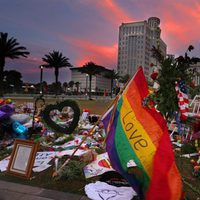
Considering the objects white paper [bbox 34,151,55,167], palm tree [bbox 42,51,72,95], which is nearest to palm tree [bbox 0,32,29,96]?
palm tree [bbox 42,51,72,95]

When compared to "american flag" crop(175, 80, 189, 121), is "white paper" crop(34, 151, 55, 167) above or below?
below

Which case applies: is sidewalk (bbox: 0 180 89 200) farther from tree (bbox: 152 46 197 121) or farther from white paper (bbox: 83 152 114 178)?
tree (bbox: 152 46 197 121)

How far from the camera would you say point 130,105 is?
14.3 ft

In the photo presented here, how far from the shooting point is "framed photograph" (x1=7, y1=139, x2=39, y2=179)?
5285 mm

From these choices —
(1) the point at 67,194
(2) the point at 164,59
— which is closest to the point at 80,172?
(1) the point at 67,194

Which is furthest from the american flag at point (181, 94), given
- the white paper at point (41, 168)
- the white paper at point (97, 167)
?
the white paper at point (41, 168)

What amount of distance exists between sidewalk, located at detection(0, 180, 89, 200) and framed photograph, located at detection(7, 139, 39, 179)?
0.48 meters

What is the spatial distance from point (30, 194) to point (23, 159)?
108 cm

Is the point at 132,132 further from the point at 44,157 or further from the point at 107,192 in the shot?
the point at 44,157

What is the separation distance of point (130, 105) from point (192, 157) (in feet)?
11.8

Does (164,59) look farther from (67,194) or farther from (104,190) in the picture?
(67,194)

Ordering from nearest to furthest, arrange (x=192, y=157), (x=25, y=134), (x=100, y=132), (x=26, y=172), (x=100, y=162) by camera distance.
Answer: (x=26, y=172), (x=100, y=162), (x=192, y=157), (x=25, y=134), (x=100, y=132)

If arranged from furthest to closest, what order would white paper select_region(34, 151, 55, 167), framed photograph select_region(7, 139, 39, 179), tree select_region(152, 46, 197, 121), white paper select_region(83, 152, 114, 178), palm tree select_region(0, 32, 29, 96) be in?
palm tree select_region(0, 32, 29, 96) → white paper select_region(34, 151, 55, 167) → white paper select_region(83, 152, 114, 178) → framed photograph select_region(7, 139, 39, 179) → tree select_region(152, 46, 197, 121)

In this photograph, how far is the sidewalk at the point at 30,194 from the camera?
436 centimetres
